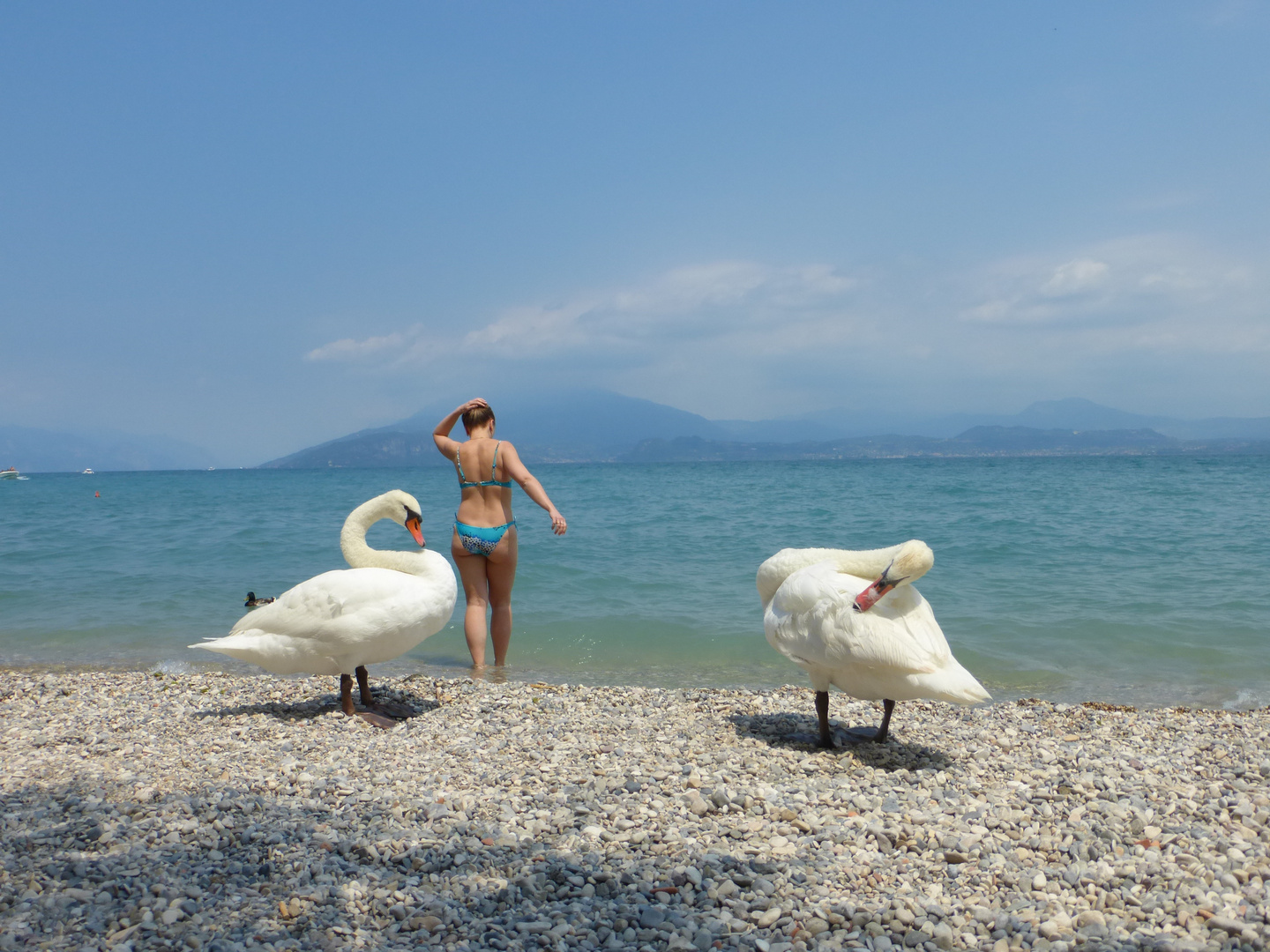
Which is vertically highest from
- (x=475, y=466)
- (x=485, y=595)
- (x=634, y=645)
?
(x=475, y=466)

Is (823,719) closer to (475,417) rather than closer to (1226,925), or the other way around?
(1226,925)

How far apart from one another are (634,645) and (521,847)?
6.62 metres

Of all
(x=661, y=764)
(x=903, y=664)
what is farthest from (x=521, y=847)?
(x=903, y=664)

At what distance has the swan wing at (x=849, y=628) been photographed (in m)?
4.94

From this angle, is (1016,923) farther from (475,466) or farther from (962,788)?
(475,466)

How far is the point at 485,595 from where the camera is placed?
27.9 ft

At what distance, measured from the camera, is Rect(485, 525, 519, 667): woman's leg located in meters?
8.23

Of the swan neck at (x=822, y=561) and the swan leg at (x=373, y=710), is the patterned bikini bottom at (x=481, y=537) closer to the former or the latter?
the swan leg at (x=373, y=710)

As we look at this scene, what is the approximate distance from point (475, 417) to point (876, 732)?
15.3 ft

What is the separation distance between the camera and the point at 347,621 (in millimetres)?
5973

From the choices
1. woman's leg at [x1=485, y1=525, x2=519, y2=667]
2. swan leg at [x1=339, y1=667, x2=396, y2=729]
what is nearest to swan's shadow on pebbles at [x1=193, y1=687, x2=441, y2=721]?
swan leg at [x1=339, y1=667, x2=396, y2=729]

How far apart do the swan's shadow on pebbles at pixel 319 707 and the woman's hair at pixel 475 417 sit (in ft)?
8.49

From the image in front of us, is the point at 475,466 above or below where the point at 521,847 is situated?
above

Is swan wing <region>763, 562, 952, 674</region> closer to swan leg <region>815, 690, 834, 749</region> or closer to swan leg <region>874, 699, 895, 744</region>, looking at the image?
swan leg <region>815, 690, 834, 749</region>
